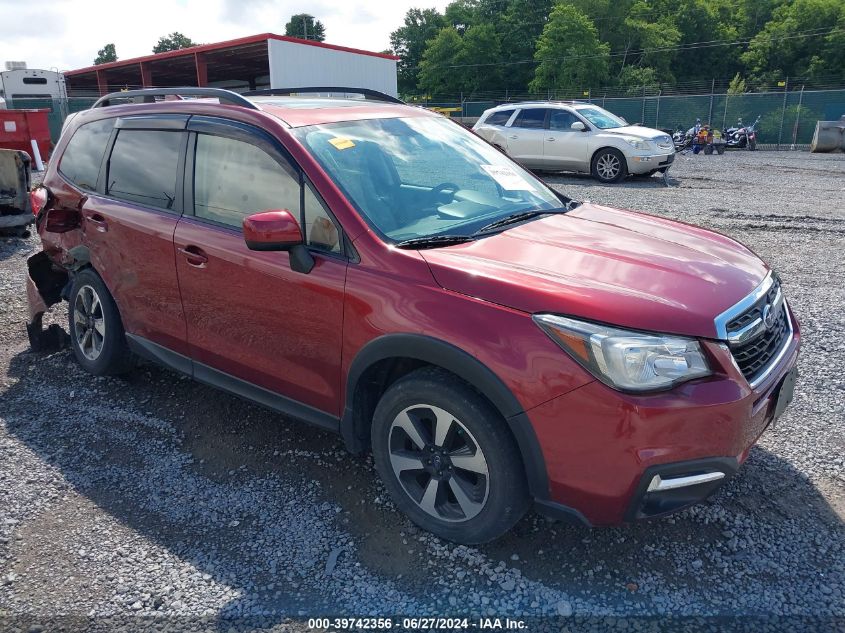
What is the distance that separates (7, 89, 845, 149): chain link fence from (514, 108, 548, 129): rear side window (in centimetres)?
1367

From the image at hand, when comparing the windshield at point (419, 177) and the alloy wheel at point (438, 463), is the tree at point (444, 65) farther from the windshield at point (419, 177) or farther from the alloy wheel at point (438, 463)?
the alloy wheel at point (438, 463)

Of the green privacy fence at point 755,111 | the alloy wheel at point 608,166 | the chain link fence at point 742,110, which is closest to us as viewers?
the alloy wheel at point 608,166

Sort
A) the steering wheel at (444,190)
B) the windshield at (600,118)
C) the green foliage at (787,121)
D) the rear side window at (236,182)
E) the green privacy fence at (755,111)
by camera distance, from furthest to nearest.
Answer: the green foliage at (787,121) → the green privacy fence at (755,111) → the windshield at (600,118) → the steering wheel at (444,190) → the rear side window at (236,182)

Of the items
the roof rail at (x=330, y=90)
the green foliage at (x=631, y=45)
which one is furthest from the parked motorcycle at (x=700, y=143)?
the green foliage at (x=631, y=45)

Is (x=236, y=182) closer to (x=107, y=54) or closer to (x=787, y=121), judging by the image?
(x=787, y=121)

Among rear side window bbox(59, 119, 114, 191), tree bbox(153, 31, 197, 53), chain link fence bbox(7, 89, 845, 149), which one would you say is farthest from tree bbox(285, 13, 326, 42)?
rear side window bbox(59, 119, 114, 191)

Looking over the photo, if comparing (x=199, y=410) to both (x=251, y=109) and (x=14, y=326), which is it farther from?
(x=14, y=326)

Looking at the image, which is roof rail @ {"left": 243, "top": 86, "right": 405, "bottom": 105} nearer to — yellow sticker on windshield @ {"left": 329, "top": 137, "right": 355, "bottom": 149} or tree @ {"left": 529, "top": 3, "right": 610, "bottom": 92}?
yellow sticker on windshield @ {"left": 329, "top": 137, "right": 355, "bottom": 149}

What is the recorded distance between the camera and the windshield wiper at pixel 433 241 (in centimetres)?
288

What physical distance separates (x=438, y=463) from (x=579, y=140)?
43.4 ft

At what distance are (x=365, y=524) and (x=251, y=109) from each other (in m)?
2.13

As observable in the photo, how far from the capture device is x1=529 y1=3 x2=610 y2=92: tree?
60.8m

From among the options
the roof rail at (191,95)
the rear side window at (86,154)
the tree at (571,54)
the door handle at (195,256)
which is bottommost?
the door handle at (195,256)

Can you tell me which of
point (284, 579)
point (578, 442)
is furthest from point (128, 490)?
point (578, 442)
